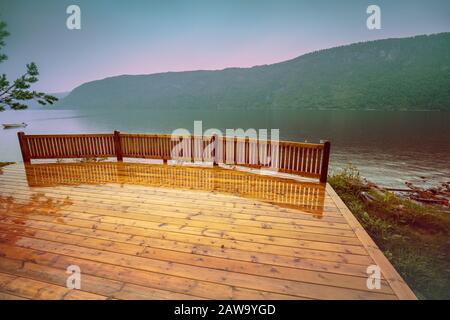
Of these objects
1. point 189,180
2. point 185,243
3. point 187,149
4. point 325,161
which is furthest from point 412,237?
point 187,149

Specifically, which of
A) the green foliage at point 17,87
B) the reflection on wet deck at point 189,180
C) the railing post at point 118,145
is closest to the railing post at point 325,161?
the reflection on wet deck at point 189,180

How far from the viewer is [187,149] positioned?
7.62 meters

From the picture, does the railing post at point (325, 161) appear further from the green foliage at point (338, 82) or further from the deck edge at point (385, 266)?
the green foliage at point (338, 82)

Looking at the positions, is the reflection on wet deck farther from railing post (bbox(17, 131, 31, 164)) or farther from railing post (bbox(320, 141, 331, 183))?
railing post (bbox(17, 131, 31, 164))

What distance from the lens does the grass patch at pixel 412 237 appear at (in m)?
4.61

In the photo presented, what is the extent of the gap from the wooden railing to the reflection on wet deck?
54 centimetres

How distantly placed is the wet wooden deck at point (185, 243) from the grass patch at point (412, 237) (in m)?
2.29

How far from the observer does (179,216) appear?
13.1ft

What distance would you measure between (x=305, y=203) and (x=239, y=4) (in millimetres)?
78574

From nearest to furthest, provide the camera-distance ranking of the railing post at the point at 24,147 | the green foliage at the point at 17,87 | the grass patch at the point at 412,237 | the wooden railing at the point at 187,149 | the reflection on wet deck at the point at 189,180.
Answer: the grass patch at the point at 412,237, the reflection on wet deck at the point at 189,180, the wooden railing at the point at 187,149, the railing post at the point at 24,147, the green foliage at the point at 17,87

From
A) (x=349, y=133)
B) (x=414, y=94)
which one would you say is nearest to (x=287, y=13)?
(x=414, y=94)

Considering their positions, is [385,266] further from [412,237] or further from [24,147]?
[24,147]

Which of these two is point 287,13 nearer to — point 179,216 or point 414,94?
point 414,94

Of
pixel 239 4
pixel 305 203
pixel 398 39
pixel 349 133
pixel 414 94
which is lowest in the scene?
pixel 349 133
